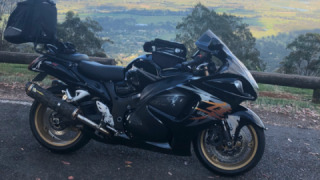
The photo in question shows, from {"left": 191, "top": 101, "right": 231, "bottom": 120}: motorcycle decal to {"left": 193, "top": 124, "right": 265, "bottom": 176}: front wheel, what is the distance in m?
0.26

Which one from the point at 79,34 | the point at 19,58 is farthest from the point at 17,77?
the point at 79,34

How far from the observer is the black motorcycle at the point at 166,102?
352 centimetres

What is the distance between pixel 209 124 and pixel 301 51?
22.4 meters

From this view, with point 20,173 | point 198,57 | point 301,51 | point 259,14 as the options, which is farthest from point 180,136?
point 259,14

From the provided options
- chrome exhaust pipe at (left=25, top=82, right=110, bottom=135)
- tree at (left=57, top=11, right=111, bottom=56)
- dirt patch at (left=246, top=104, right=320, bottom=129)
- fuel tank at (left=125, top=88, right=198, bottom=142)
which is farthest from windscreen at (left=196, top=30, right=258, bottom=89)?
tree at (left=57, top=11, right=111, bottom=56)

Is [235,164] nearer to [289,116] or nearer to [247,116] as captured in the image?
[247,116]

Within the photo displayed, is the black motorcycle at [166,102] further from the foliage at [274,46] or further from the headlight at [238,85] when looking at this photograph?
the foliage at [274,46]

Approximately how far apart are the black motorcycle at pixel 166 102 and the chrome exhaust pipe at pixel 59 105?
0.01 m

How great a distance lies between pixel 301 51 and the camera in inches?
920

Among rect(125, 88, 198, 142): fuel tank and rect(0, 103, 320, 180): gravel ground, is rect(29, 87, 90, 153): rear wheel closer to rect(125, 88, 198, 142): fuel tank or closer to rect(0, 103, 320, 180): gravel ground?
rect(0, 103, 320, 180): gravel ground

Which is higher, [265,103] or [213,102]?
[213,102]

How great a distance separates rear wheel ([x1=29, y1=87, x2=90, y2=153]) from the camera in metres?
4.02

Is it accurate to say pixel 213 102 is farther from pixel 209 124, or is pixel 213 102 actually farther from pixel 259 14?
pixel 259 14

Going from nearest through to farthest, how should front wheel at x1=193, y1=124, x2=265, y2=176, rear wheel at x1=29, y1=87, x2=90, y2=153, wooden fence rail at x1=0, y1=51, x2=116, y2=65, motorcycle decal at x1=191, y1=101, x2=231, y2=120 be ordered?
motorcycle decal at x1=191, y1=101, x2=231, y2=120 < front wheel at x1=193, y1=124, x2=265, y2=176 < rear wheel at x1=29, y1=87, x2=90, y2=153 < wooden fence rail at x1=0, y1=51, x2=116, y2=65
